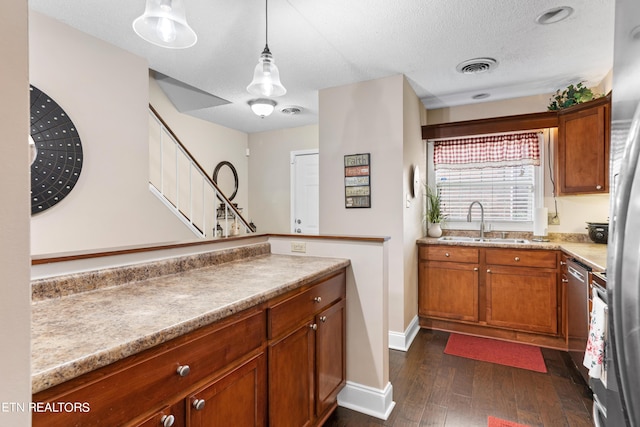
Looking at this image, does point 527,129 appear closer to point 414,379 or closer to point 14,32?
point 414,379

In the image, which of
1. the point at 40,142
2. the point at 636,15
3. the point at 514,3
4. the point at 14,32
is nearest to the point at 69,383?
the point at 14,32

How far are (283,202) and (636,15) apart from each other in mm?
4909

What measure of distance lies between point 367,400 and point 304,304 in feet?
3.14

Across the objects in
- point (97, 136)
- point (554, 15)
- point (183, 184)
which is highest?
point (554, 15)

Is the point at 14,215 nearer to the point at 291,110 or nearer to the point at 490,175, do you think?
the point at 291,110

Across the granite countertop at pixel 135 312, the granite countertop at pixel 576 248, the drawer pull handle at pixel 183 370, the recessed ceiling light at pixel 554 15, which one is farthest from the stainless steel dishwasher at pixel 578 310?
the drawer pull handle at pixel 183 370

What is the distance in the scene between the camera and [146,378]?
894mm

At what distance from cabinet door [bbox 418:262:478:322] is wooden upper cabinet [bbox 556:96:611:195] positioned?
1198 millimetres

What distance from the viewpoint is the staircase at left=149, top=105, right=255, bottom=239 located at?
3.59m

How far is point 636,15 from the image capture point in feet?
1.86

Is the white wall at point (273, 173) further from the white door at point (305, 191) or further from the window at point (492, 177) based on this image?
the window at point (492, 177)

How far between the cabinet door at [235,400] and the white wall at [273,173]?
3.98m

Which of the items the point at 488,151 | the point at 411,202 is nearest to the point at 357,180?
the point at 411,202

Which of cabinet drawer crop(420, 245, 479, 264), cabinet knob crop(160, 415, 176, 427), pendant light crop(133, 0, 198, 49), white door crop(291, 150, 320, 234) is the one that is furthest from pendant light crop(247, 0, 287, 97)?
white door crop(291, 150, 320, 234)
